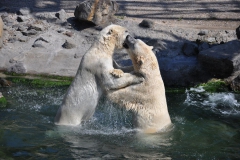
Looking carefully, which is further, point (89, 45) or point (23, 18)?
point (23, 18)

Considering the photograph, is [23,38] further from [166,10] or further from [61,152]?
[61,152]

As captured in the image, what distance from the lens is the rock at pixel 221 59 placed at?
11.7 metres

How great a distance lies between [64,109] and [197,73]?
5270 mm

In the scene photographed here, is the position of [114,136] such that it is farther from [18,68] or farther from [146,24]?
[146,24]

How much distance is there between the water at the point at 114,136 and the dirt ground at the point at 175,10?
6487 mm

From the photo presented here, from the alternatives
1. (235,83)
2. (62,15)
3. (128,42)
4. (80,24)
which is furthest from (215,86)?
(62,15)

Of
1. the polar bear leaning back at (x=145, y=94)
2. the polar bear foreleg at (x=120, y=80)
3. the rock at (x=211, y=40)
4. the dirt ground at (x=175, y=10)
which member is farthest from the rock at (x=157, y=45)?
the polar bear foreleg at (x=120, y=80)

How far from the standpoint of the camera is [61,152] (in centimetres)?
721

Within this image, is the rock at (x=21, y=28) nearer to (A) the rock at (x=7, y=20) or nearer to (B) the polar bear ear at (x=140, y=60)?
(A) the rock at (x=7, y=20)

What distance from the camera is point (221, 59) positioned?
11734mm

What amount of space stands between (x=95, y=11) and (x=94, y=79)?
7.44 metres

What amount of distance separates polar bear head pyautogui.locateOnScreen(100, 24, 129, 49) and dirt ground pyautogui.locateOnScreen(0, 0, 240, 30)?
27.5 ft

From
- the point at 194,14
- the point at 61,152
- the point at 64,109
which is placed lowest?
the point at 61,152

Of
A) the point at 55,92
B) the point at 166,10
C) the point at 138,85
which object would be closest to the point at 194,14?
the point at 166,10
